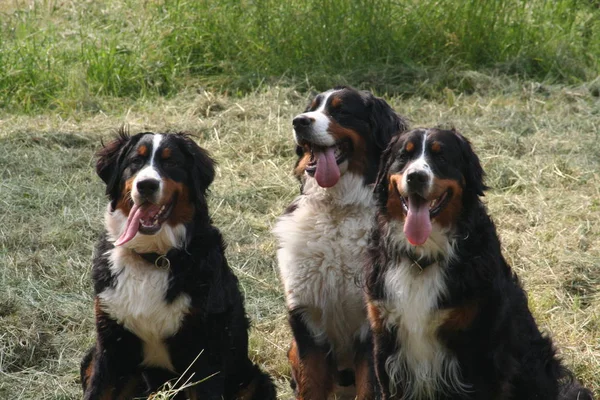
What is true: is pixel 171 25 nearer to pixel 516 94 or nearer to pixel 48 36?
pixel 48 36

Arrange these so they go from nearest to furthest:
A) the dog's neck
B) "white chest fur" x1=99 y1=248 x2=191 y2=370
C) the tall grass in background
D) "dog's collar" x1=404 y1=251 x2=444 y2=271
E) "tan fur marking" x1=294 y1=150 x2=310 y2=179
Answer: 1. "dog's collar" x1=404 y1=251 x2=444 y2=271
2. "white chest fur" x1=99 y1=248 x2=191 y2=370
3. the dog's neck
4. "tan fur marking" x1=294 y1=150 x2=310 y2=179
5. the tall grass in background

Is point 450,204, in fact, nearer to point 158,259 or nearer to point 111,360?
point 158,259

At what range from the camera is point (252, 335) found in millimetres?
5984

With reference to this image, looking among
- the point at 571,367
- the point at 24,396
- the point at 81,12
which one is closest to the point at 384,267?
the point at 571,367

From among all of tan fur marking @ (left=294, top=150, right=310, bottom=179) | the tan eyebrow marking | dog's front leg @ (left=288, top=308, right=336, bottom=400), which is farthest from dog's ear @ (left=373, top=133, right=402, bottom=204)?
the tan eyebrow marking

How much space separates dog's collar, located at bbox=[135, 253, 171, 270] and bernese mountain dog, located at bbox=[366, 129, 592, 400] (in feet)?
3.27

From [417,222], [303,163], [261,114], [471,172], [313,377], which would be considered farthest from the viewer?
[261,114]

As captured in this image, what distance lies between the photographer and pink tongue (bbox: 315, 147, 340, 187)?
5289 mm

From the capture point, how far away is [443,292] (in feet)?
14.8

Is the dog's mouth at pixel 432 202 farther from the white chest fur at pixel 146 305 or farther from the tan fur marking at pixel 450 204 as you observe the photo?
the white chest fur at pixel 146 305

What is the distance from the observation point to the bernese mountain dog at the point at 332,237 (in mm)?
5234

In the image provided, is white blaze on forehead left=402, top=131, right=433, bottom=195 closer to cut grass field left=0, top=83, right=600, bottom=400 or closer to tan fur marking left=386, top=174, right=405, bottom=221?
tan fur marking left=386, top=174, right=405, bottom=221

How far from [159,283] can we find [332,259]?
3.25ft

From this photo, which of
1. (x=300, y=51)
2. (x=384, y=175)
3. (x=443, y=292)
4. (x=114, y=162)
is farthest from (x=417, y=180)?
(x=300, y=51)
